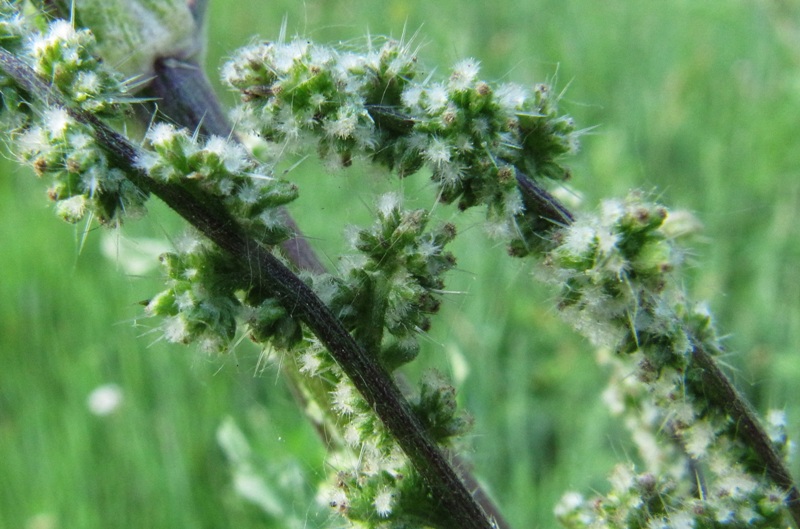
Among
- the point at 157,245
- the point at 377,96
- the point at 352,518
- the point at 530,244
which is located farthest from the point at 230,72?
the point at 157,245

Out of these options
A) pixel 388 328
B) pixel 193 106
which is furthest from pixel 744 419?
pixel 193 106

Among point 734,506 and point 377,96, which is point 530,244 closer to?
point 377,96

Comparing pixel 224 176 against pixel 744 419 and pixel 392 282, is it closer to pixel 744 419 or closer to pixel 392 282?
pixel 392 282

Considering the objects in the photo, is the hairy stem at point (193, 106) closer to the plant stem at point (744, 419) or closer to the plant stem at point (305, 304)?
the plant stem at point (305, 304)

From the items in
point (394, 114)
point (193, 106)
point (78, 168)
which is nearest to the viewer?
point (78, 168)

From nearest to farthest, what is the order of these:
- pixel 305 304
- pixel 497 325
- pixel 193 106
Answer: pixel 305 304, pixel 193 106, pixel 497 325

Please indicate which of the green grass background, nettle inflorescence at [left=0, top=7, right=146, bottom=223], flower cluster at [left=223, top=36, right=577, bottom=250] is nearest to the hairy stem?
flower cluster at [left=223, top=36, right=577, bottom=250]
